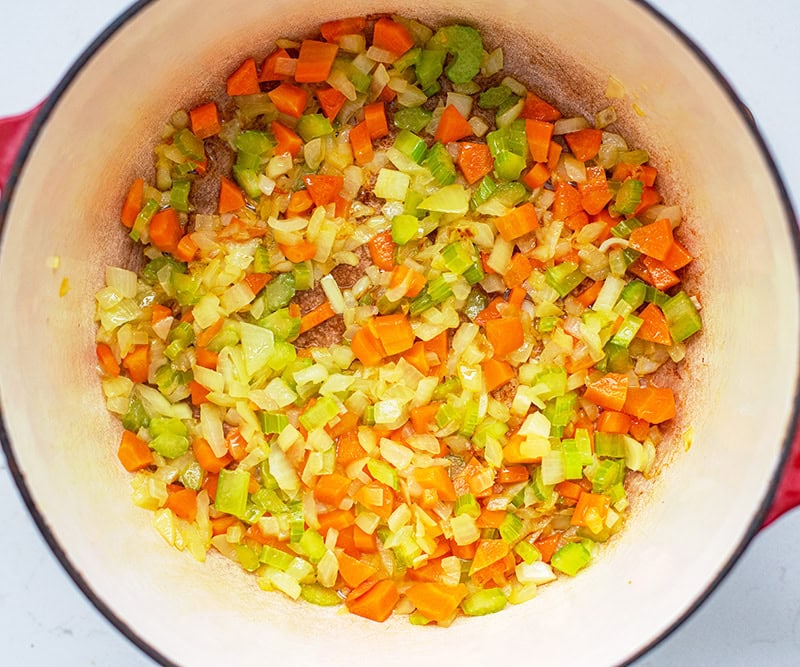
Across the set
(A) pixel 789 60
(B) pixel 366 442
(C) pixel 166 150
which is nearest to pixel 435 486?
(B) pixel 366 442

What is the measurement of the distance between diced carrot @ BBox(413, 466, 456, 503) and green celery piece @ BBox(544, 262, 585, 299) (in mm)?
470

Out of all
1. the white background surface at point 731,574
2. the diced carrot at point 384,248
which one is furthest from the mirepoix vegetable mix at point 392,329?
the white background surface at point 731,574

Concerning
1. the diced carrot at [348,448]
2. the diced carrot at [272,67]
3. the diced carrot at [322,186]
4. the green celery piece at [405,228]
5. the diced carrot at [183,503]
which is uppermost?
the diced carrot at [272,67]

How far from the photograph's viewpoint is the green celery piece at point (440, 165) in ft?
6.15

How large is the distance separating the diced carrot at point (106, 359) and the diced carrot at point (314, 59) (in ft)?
2.32

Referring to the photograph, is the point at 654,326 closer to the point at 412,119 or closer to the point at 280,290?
the point at 412,119

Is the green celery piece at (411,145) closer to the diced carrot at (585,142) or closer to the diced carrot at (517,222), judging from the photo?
the diced carrot at (517,222)

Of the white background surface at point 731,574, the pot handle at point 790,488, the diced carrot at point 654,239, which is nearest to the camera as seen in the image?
the pot handle at point 790,488

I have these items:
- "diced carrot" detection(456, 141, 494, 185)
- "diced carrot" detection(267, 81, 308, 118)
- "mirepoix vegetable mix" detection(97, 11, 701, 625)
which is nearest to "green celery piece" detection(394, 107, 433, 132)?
"mirepoix vegetable mix" detection(97, 11, 701, 625)

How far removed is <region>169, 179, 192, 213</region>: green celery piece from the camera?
1884 mm

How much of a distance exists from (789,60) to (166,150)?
4.62 ft

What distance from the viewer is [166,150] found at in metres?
1.87

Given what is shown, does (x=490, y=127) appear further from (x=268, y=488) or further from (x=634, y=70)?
(x=268, y=488)

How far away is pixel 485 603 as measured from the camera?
6.05 feet
